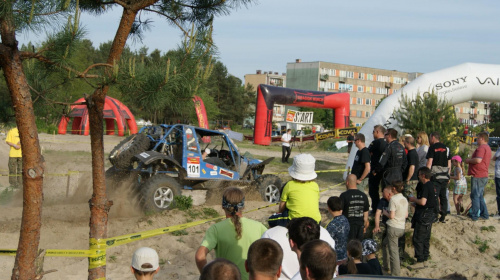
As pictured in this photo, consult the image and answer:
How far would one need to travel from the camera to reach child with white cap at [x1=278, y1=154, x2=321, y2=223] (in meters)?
Result: 5.73

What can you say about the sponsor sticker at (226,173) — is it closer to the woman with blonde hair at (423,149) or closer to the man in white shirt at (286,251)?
the woman with blonde hair at (423,149)

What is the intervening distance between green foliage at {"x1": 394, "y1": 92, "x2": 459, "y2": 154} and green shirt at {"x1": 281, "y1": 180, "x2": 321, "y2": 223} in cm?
908

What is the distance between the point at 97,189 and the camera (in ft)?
17.2

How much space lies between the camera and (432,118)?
14266mm

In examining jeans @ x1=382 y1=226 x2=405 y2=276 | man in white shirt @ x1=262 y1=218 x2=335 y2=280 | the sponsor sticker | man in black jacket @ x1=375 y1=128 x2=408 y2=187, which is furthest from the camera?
the sponsor sticker

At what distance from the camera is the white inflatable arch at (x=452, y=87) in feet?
50.5

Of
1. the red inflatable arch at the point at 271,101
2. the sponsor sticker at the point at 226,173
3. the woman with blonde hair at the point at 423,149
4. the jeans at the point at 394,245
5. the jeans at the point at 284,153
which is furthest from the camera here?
the red inflatable arch at the point at 271,101

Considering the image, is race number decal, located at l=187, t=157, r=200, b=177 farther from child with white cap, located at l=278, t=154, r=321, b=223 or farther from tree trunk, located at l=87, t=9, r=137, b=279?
tree trunk, located at l=87, t=9, r=137, b=279

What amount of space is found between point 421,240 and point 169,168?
5.26 metres

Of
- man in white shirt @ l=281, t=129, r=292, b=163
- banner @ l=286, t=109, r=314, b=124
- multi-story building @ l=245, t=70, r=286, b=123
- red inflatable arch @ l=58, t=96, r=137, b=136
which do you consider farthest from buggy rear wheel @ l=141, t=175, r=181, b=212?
multi-story building @ l=245, t=70, r=286, b=123

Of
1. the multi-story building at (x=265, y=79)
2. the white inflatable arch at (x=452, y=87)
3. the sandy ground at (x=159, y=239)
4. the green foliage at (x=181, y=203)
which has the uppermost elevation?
the multi-story building at (x=265, y=79)

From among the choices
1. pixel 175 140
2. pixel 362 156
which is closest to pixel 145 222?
pixel 175 140

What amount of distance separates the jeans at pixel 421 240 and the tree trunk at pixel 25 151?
5836 millimetres

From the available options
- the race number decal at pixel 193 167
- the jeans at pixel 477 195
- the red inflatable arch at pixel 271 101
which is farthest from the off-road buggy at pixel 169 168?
the red inflatable arch at pixel 271 101
